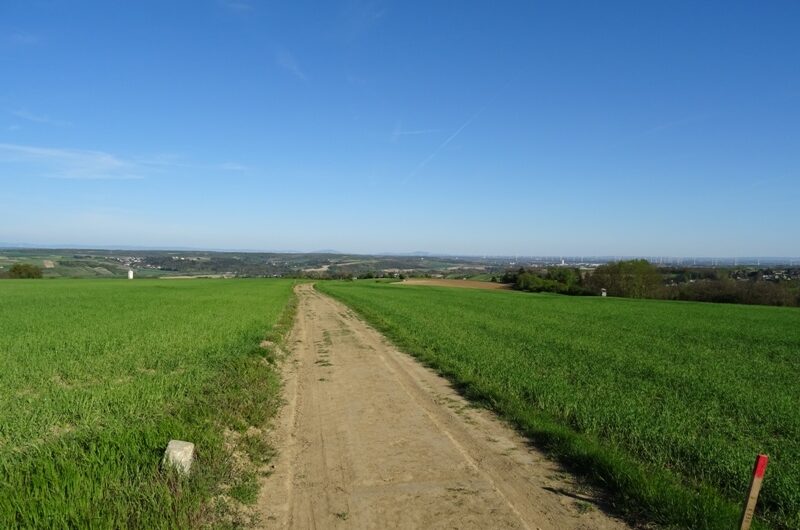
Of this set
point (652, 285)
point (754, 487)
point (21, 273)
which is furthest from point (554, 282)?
point (21, 273)

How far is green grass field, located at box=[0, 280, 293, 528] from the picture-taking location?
5.08m

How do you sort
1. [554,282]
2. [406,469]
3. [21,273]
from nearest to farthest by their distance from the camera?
[406,469] → [554,282] → [21,273]

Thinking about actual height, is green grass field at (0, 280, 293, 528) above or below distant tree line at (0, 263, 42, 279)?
above

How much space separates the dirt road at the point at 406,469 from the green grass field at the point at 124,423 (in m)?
0.67

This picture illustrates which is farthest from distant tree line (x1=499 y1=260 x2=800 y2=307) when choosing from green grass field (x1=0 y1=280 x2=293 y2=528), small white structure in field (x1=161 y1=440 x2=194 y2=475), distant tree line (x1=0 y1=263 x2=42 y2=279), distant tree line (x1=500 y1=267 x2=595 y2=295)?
distant tree line (x1=0 y1=263 x2=42 y2=279)

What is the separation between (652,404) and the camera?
32.0 feet

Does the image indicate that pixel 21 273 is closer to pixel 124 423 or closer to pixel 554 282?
pixel 554 282

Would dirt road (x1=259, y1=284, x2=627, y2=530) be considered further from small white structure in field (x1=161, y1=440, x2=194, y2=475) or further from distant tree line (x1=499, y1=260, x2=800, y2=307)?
distant tree line (x1=499, y1=260, x2=800, y2=307)

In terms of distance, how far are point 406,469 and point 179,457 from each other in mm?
3150

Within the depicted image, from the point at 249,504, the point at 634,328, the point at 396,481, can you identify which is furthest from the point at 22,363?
the point at 634,328

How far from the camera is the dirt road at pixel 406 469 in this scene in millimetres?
5402

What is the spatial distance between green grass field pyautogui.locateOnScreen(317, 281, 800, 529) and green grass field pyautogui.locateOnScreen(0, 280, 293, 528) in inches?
198

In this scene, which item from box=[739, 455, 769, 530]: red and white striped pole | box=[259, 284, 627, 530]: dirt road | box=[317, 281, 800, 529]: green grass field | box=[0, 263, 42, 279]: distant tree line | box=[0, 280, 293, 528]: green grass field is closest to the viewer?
box=[739, 455, 769, 530]: red and white striped pole

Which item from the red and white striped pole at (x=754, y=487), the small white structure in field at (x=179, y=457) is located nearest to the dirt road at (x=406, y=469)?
the small white structure in field at (x=179, y=457)
